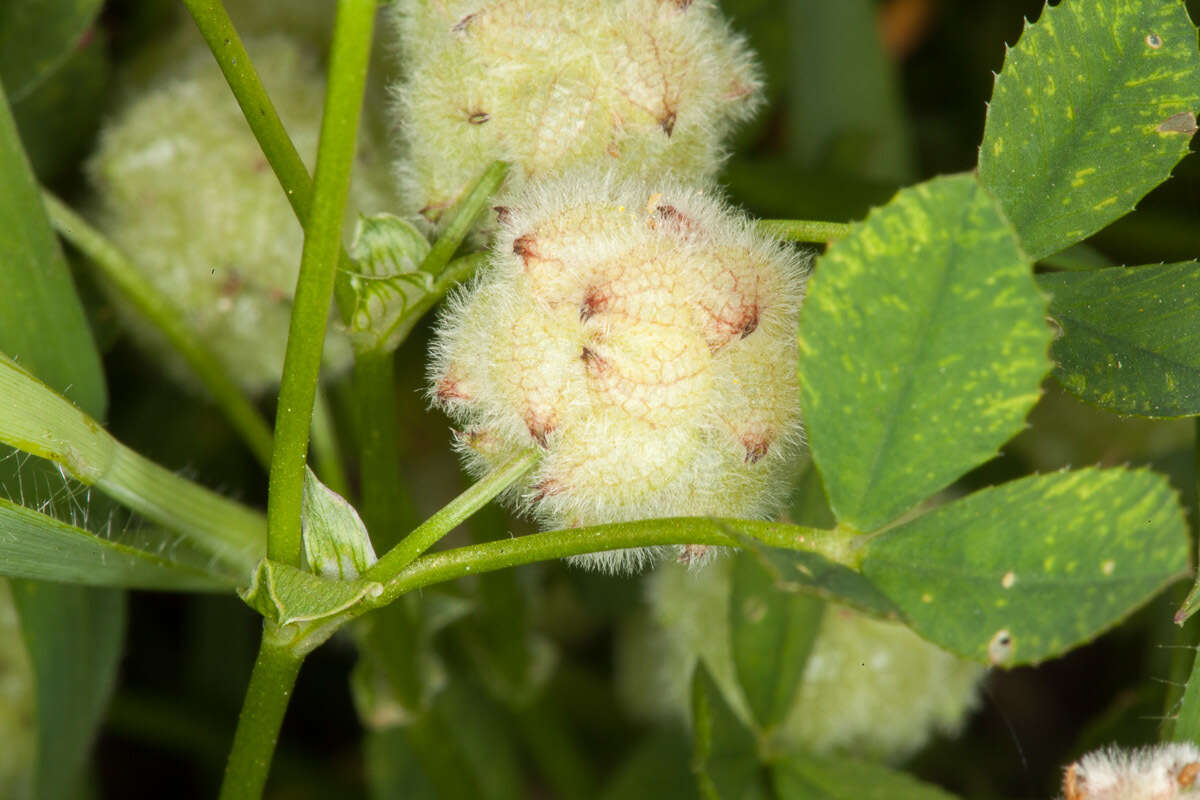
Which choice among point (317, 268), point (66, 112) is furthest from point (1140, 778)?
point (66, 112)

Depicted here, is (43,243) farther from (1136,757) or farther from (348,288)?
(1136,757)

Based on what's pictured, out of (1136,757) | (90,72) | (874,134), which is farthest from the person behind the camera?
(874,134)

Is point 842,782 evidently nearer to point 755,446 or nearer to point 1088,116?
point 755,446

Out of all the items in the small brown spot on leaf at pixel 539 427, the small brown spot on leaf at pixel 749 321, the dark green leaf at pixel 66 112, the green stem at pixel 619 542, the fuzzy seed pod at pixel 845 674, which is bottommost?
the fuzzy seed pod at pixel 845 674

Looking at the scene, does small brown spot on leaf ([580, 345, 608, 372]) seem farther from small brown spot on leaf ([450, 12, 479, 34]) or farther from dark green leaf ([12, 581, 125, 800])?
dark green leaf ([12, 581, 125, 800])

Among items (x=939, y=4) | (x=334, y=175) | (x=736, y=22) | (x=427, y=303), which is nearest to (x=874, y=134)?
(x=736, y=22)

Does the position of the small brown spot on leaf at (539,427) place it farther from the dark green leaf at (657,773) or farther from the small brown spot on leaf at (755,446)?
the dark green leaf at (657,773)

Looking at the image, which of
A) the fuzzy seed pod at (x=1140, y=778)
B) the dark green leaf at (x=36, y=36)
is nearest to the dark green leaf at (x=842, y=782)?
the fuzzy seed pod at (x=1140, y=778)

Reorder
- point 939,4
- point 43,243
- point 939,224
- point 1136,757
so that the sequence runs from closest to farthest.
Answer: point 939,224 → point 1136,757 → point 43,243 → point 939,4
